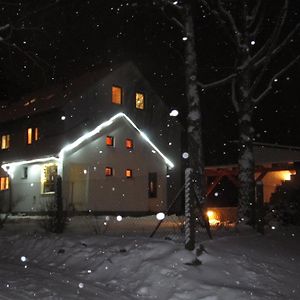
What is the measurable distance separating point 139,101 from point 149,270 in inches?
919

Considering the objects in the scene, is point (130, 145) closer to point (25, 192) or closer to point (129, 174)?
point (129, 174)

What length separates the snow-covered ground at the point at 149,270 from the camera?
8.48 m

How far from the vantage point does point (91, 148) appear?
92.8ft

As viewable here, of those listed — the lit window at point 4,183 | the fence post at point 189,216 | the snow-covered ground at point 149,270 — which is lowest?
the snow-covered ground at point 149,270

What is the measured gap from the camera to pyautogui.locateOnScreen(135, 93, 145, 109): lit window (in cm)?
3181

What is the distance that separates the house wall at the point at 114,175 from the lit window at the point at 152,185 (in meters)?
0.24

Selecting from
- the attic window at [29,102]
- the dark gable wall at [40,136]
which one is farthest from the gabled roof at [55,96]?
the dark gable wall at [40,136]

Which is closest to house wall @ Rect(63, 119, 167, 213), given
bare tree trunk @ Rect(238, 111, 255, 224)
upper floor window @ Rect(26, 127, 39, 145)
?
upper floor window @ Rect(26, 127, 39, 145)

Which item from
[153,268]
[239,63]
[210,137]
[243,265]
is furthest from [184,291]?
[210,137]

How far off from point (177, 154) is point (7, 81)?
14645 millimetres

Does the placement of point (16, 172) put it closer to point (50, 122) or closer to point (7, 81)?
point (50, 122)

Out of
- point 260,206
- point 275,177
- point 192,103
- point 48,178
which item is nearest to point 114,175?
point 48,178

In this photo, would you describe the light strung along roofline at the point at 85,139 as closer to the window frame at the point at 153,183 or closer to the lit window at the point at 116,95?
the window frame at the point at 153,183

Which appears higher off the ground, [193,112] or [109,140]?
[109,140]
